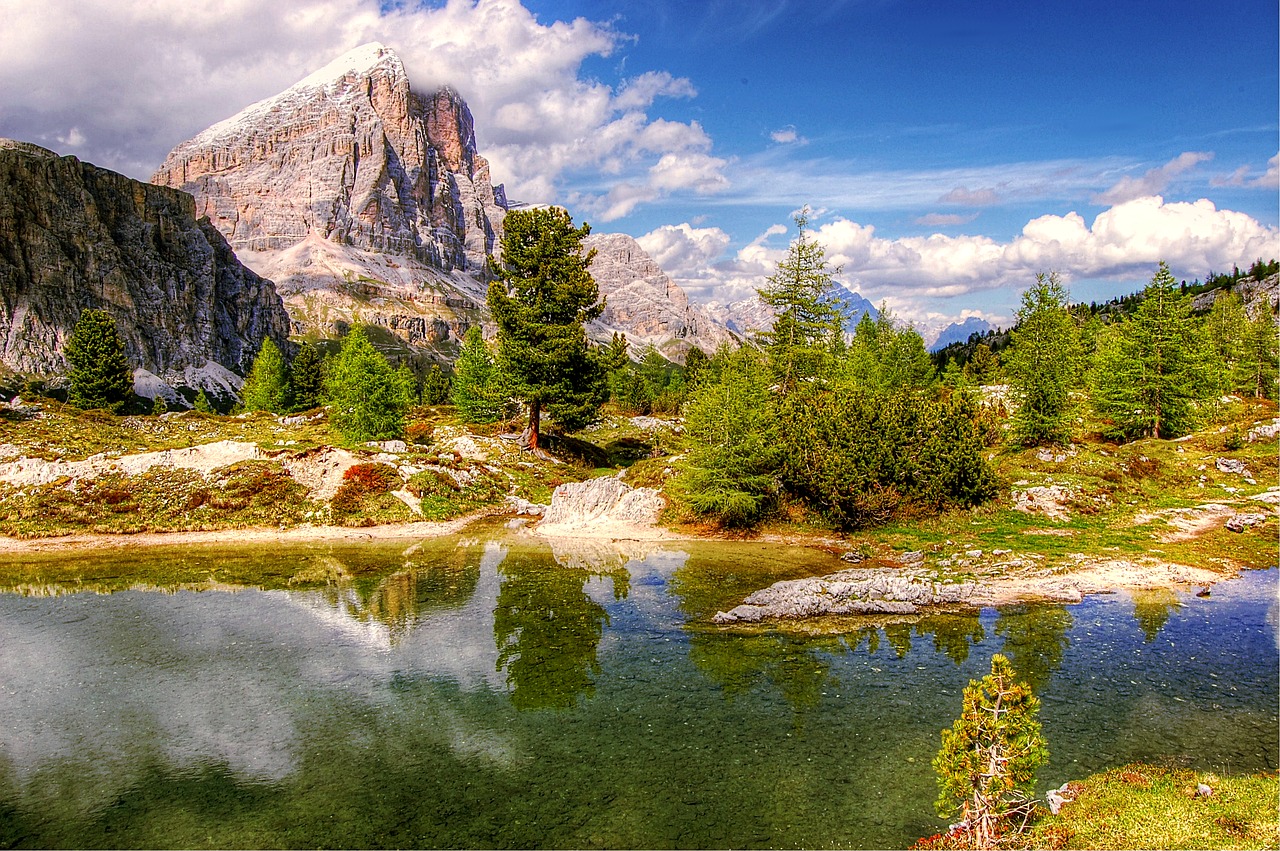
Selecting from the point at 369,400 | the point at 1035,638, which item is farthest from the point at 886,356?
the point at 1035,638

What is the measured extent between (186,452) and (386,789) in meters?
43.3

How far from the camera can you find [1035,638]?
75.7 feet

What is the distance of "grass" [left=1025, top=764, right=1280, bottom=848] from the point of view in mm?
10867

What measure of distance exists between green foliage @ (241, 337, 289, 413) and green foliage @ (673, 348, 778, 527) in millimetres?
84123

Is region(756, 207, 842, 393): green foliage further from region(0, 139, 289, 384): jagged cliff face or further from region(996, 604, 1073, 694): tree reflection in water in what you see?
region(0, 139, 289, 384): jagged cliff face

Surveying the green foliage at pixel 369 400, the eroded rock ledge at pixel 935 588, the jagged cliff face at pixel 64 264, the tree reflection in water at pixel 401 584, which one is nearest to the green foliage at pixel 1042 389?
the eroded rock ledge at pixel 935 588

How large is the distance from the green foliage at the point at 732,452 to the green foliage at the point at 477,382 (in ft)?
82.8

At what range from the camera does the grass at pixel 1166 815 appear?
10.9m

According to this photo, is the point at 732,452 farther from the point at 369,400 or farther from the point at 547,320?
the point at 369,400

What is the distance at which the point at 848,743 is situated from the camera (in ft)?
55.4

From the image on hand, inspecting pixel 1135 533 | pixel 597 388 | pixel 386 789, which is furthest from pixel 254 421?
pixel 1135 533

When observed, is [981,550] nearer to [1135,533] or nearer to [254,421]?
[1135,533]

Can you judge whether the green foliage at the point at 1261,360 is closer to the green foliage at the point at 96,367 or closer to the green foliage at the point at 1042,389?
the green foliage at the point at 1042,389

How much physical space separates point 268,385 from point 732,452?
8824 cm
